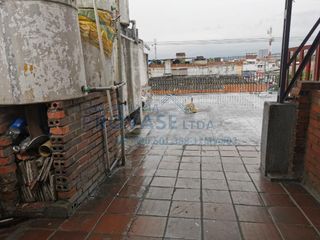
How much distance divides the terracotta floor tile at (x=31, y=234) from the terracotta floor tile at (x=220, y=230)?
139 cm

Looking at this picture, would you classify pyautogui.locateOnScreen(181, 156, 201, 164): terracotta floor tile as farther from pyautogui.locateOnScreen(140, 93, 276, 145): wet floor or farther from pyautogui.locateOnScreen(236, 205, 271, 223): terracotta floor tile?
pyautogui.locateOnScreen(236, 205, 271, 223): terracotta floor tile

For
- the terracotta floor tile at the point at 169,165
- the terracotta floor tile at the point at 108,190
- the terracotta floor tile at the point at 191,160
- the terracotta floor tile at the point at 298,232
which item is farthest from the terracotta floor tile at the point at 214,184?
the terracotta floor tile at the point at 108,190

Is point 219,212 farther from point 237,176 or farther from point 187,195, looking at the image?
point 237,176

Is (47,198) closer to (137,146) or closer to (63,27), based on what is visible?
(63,27)

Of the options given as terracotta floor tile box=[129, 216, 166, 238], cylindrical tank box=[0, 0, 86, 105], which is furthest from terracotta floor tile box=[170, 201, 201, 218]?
cylindrical tank box=[0, 0, 86, 105]

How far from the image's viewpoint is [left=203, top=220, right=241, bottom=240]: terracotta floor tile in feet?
6.48

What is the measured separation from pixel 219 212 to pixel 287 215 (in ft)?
2.11

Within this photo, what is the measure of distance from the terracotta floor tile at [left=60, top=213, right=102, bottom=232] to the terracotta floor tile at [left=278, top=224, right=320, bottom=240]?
170 centimetres

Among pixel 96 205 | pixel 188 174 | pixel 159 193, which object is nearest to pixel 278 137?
pixel 188 174

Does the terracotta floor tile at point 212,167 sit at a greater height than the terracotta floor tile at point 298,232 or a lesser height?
lesser

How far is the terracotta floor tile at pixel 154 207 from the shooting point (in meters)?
2.35

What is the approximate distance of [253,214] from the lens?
2295 mm

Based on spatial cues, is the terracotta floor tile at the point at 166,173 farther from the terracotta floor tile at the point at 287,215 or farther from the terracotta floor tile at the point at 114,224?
the terracotta floor tile at the point at 287,215

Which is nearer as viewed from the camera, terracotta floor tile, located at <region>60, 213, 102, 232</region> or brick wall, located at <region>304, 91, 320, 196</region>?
terracotta floor tile, located at <region>60, 213, 102, 232</region>
